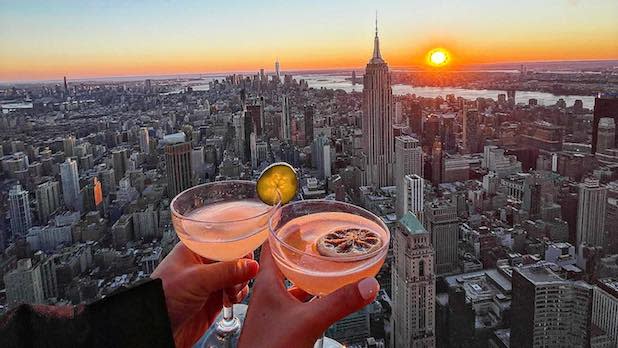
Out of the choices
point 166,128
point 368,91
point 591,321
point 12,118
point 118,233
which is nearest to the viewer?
point 591,321

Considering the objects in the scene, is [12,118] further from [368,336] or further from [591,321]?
[591,321]

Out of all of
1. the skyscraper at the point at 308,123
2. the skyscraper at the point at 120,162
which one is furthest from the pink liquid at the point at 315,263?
the skyscraper at the point at 308,123

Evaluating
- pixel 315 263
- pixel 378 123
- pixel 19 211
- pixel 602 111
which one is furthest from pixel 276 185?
pixel 378 123

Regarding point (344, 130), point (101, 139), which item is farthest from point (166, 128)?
point (344, 130)

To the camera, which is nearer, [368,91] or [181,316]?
[181,316]

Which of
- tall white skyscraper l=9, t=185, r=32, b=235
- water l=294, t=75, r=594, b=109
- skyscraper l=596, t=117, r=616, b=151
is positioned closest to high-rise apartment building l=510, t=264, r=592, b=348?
skyscraper l=596, t=117, r=616, b=151

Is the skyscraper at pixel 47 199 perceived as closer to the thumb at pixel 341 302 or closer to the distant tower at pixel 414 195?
the distant tower at pixel 414 195

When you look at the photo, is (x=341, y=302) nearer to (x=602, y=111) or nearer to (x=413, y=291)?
(x=413, y=291)
